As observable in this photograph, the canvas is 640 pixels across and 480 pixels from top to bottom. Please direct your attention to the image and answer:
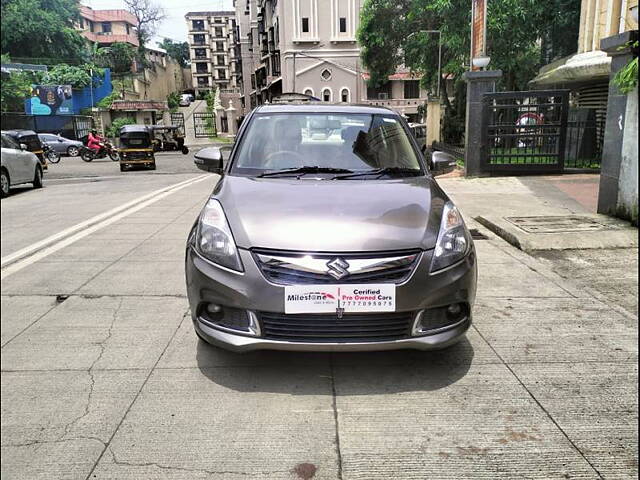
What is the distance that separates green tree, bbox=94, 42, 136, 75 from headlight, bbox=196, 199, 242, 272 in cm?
122

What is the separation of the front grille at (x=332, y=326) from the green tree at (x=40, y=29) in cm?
183

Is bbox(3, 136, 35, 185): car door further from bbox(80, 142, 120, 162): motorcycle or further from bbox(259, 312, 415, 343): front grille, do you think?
bbox(80, 142, 120, 162): motorcycle

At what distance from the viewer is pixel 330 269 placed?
2.89 meters

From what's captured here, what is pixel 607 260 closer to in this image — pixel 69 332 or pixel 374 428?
pixel 374 428

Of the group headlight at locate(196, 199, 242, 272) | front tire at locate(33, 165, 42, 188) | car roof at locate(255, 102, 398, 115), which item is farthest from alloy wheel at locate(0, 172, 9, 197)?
front tire at locate(33, 165, 42, 188)

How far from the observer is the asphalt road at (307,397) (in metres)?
2.41

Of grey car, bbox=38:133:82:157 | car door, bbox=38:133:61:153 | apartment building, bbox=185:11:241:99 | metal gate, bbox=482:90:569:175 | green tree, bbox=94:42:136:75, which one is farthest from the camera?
apartment building, bbox=185:11:241:99

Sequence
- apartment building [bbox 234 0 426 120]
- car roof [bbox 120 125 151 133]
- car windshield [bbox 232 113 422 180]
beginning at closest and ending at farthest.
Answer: car windshield [bbox 232 113 422 180], car roof [bbox 120 125 151 133], apartment building [bbox 234 0 426 120]

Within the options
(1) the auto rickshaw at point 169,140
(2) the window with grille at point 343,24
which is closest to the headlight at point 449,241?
(1) the auto rickshaw at point 169,140

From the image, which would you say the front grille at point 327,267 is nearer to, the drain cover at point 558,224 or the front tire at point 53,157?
the drain cover at point 558,224

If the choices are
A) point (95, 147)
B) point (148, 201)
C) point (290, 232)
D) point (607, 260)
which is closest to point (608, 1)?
point (607, 260)

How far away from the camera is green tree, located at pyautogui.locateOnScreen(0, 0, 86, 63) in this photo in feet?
3.97

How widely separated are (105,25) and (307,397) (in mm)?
2203

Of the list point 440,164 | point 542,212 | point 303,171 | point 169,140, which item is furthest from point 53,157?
point 440,164
